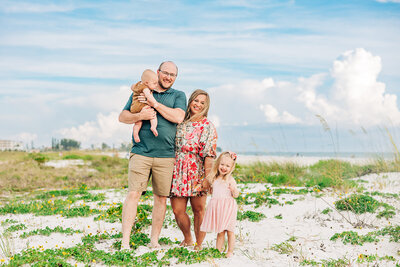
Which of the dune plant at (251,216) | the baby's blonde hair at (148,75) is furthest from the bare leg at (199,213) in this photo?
the dune plant at (251,216)

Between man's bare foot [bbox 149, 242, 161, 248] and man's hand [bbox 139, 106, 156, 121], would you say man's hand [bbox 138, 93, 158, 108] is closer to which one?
man's hand [bbox 139, 106, 156, 121]

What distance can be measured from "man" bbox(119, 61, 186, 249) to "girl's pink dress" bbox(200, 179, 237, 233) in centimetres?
67

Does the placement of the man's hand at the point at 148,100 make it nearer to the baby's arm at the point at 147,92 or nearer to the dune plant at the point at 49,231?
the baby's arm at the point at 147,92

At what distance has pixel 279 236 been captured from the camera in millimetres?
6336

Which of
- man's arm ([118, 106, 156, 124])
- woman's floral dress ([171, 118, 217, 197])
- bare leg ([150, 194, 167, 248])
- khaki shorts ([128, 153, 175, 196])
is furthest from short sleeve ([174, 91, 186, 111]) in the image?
bare leg ([150, 194, 167, 248])

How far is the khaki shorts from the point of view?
5176 mm

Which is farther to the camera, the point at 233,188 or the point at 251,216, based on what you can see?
the point at 251,216

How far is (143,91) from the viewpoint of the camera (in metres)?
5.09

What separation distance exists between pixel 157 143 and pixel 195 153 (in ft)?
1.79

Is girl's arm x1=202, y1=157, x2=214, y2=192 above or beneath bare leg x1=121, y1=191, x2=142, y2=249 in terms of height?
above

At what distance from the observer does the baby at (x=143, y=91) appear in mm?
5074

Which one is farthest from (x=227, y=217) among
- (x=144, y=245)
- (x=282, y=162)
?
(x=282, y=162)

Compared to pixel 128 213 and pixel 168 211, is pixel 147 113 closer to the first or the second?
pixel 128 213

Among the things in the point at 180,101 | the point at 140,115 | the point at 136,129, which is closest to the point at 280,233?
the point at 180,101
